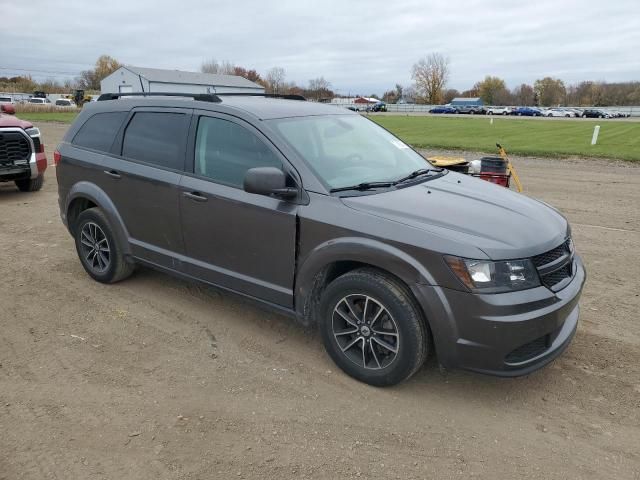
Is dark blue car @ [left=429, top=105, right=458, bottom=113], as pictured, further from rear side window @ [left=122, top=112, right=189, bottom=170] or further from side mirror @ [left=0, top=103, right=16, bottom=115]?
rear side window @ [left=122, top=112, right=189, bottom=170]

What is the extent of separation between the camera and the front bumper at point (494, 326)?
2988 mm

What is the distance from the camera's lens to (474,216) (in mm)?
3352

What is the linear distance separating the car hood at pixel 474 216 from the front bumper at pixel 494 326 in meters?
0.27

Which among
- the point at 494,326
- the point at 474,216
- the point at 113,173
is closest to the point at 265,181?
the point at 474,216

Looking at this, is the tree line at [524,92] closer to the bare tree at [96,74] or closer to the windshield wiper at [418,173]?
the bare tree at [96,74]

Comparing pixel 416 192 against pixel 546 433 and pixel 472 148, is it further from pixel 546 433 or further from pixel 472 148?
pixel 472 148

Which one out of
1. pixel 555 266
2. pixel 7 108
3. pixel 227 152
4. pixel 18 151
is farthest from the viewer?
pixel 7 108

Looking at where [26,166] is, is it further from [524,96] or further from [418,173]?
[524,96]

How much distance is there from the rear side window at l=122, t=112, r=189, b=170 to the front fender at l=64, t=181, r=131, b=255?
1.59ft

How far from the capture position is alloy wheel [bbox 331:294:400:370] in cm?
335

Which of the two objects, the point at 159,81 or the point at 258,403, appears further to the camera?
the point at 159,81

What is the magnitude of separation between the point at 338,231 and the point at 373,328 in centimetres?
67

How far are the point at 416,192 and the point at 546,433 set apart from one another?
5.73 ft

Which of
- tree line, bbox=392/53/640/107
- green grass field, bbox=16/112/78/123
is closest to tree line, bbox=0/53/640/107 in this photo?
tree line, bbox=392/53/640/107
